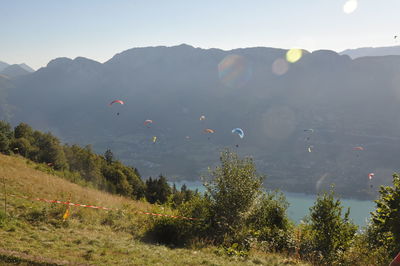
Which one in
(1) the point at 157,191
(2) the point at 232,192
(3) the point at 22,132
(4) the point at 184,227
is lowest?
(1) the point at 157,191

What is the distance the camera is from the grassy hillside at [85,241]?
10219 mm

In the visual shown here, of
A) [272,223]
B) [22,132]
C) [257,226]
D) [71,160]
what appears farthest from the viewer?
[71,160]

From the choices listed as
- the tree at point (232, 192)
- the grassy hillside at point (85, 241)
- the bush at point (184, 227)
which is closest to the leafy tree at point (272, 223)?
the tree at point (232, 192)

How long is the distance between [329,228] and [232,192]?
19.2 feet

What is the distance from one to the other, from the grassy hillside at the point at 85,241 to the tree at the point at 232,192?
8.19ft

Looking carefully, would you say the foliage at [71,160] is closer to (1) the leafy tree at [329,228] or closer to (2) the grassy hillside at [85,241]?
(2) the grassy hillside at [85,241]

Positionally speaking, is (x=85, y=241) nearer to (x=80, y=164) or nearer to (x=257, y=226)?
(x=257, y=226)

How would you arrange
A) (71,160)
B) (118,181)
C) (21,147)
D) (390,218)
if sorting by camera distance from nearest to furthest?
(390,218)
(21,147)
(118,181)
(71,160)

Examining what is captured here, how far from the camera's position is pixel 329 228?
16.7 meters

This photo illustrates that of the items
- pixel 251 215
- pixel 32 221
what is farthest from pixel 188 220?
pixel 32 221

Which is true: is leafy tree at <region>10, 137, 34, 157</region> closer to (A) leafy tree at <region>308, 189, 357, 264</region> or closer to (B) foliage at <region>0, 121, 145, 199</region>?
(B) foliage at <region>0, 121, 145, 199</region>

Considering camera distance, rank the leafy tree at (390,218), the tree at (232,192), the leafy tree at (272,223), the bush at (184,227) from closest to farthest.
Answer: the leafy tree at (390,218) → the bush at (184,227) → the tree at (232,192) → the leafy tree at (272,223)

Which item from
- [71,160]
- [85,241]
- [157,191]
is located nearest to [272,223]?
[85,241]

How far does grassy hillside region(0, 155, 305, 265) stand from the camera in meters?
10.2
